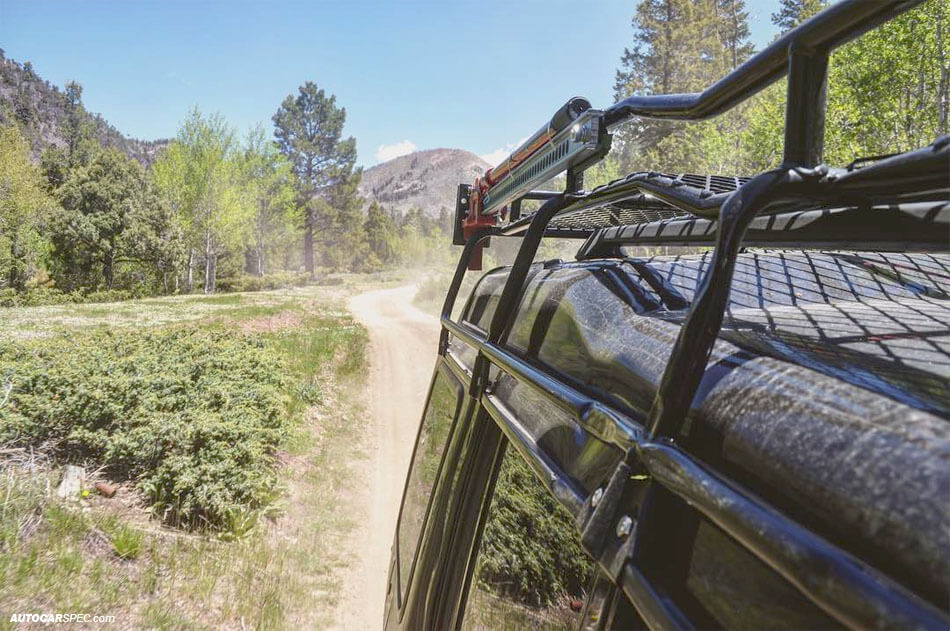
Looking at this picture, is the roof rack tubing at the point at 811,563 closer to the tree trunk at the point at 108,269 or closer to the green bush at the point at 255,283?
the tree trunk at the point at 108,269

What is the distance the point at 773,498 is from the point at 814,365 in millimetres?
247

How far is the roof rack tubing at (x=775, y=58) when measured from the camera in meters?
0.65

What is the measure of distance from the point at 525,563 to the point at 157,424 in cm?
645

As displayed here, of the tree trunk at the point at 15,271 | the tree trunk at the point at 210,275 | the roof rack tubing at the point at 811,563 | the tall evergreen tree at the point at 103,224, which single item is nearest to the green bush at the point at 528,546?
the roof rack tubing at the point at 811,563

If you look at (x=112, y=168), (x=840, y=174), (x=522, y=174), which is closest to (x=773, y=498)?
(x=840, y=174)

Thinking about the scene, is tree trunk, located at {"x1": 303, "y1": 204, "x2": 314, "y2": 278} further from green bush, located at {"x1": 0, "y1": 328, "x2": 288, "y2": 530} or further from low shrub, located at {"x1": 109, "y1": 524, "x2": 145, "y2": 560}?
Result: low shrub, located at {"x1": 109, "y1": 524, "x2": 145, "y2": 560}

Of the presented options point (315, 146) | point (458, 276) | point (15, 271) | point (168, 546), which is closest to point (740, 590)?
point (458, 276)

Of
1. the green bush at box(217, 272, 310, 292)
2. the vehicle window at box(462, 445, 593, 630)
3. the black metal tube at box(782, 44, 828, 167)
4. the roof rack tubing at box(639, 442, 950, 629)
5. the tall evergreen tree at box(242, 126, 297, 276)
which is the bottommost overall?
the green bush at box(217, 272, 310, 292)

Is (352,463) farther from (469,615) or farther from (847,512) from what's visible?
(847,512)

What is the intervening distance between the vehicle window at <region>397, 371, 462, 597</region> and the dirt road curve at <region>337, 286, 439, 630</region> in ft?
9.56

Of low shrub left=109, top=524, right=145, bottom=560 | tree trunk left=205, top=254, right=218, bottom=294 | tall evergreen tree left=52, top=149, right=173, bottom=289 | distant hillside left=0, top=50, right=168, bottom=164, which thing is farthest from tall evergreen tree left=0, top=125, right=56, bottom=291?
distant hillside left=0, top=50, right=168, bottom=164

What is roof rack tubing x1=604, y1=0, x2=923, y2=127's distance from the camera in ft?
2.13

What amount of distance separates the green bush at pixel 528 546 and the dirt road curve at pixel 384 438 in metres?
4.41

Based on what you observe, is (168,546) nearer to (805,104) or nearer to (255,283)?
(805,104)
